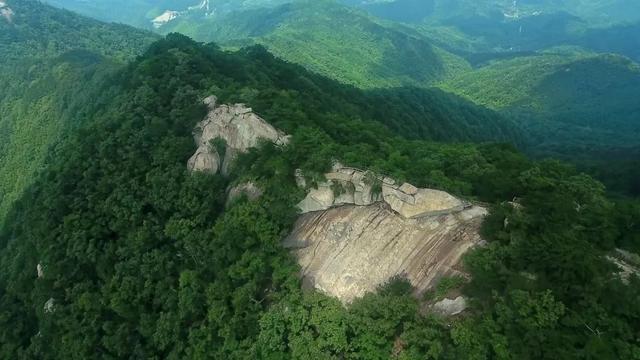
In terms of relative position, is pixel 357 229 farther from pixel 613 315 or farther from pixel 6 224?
pixel 6 224

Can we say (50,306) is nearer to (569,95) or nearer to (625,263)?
(625,263)

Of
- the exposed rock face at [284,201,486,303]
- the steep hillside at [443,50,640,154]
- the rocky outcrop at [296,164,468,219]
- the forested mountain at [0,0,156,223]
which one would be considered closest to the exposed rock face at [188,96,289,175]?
the rocky outcrop at [296,164,468,219]

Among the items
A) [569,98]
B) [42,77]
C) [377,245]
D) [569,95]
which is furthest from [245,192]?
[569,95]

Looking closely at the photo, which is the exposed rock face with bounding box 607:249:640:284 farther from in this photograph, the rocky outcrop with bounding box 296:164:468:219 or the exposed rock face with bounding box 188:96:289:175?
the exposed rock face with bounding box 188:96:289:175

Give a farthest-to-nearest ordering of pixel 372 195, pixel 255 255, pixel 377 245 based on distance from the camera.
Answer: pixel 255 255 → pixel 372 195 → pixel 377 245

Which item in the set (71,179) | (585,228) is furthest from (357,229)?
(71,179)

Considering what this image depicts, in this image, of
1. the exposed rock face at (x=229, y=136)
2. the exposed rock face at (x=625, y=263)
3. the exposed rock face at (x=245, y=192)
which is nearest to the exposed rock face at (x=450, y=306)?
the exposed rock face at (x=625, y=263)
